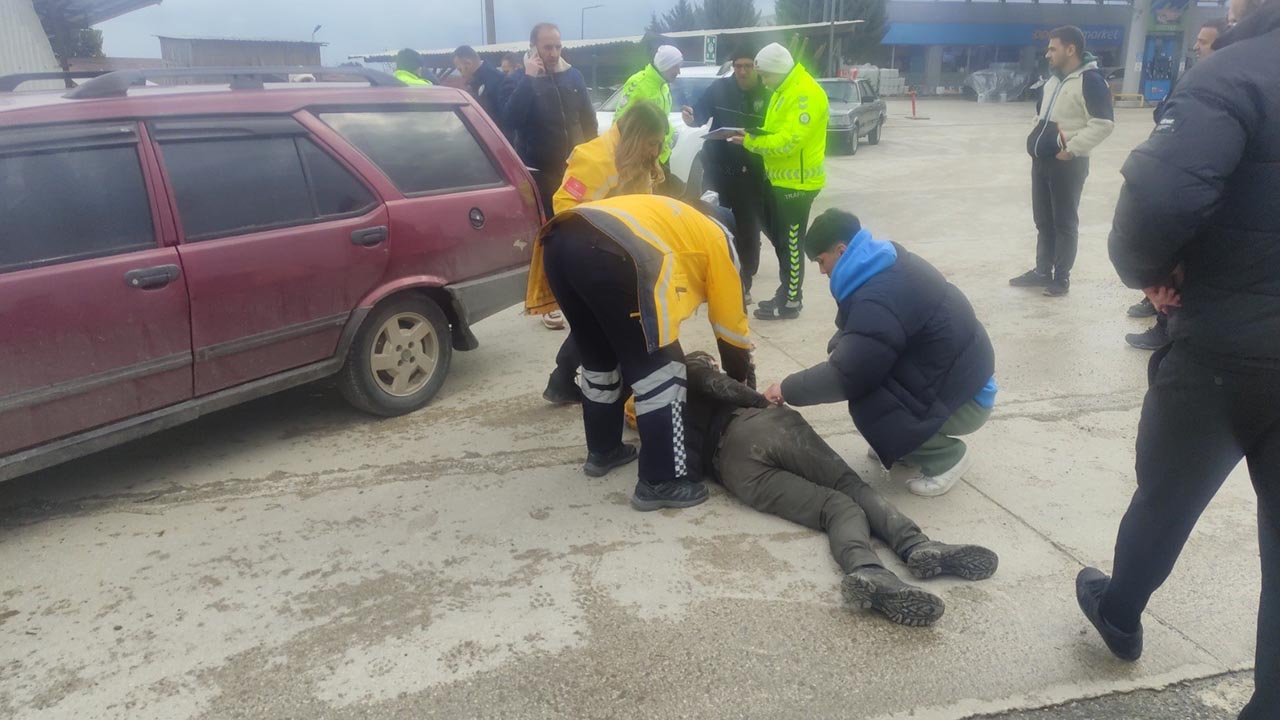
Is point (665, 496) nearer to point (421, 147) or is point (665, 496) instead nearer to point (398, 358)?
point (398, 358)

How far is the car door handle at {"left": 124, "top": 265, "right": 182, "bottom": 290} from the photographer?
12.0ft

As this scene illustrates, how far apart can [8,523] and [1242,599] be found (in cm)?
453

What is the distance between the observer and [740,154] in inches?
251

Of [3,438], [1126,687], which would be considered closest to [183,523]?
[3,438]

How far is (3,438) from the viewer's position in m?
3.39

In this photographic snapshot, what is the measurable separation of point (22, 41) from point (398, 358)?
31.2ft

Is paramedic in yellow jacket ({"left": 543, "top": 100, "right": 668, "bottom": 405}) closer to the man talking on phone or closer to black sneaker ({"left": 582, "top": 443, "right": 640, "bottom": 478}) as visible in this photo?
black sneaker ({"left": 582, "top": 443, "right": 640, "bottom": 478})

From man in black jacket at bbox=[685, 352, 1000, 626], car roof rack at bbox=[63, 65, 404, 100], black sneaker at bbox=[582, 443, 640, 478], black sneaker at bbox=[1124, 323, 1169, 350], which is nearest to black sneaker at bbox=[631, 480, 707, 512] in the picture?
man in black jacket at bbox=[685, 352, 1000, 626]

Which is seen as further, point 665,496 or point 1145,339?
point 1145,339

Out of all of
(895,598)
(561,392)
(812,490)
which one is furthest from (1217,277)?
(561,392)

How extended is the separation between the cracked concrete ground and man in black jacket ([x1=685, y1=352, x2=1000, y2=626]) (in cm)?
9

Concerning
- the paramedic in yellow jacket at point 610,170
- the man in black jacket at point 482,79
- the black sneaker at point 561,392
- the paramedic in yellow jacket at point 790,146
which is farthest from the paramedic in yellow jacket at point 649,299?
the man in black jacket at point 482,79

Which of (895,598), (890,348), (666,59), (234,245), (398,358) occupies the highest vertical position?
(666,59)

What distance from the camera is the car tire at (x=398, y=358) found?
15.0ft
